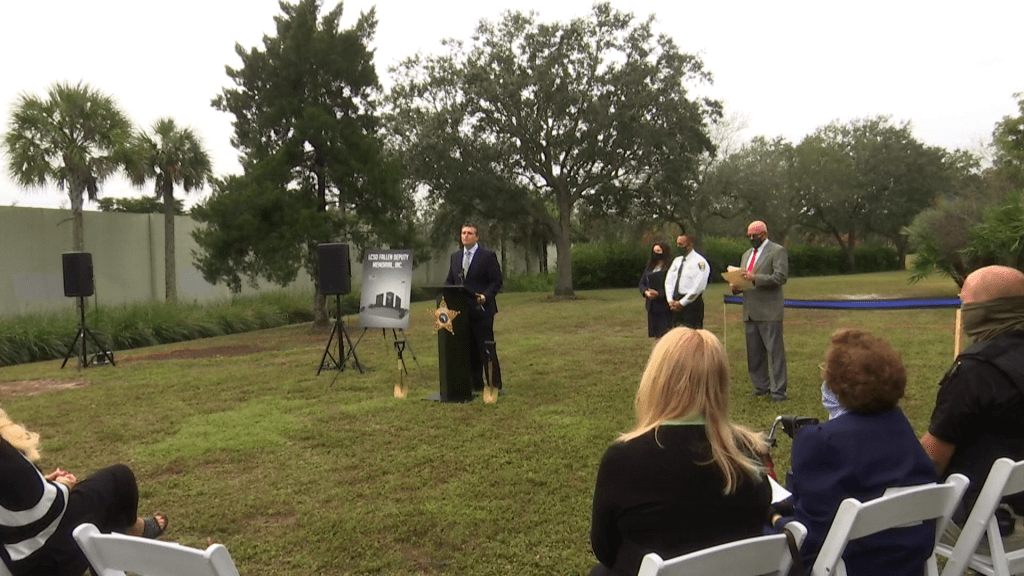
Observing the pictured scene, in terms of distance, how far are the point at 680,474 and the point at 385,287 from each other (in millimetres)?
7073

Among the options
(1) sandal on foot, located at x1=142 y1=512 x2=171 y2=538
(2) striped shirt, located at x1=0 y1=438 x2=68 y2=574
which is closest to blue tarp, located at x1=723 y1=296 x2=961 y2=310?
(1) sandal on foot, located at x1=142 y1=512 x2=171 y2=538

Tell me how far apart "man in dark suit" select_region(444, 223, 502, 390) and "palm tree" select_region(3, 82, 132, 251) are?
1115 centimetres

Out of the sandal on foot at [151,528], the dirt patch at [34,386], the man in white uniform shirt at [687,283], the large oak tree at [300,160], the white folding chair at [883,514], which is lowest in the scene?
the dirt patch at [34,386]

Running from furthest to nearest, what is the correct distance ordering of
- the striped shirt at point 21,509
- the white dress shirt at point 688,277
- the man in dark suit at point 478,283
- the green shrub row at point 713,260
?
1. the green shrub row at point 713,260
2. the white dress shirt at point 688,277
3. the man in dark suit at point 478,283
4. the striped shirt at point 21,509

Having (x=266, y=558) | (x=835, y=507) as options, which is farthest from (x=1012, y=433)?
(x=266, y=558)

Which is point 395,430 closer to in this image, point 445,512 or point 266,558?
point 445,512

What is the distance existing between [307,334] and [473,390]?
27.9 ft

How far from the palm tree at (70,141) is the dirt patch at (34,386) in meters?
6.59

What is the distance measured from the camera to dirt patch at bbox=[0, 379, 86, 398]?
862 cm

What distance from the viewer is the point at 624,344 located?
11422 millimetres

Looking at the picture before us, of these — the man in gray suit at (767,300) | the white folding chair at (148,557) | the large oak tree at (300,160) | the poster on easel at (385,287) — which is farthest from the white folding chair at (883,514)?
the large oak tree at (300,160)

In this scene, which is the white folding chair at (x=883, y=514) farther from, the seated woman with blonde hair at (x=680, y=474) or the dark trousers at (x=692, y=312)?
the dark trousers at (x=692, y=312)

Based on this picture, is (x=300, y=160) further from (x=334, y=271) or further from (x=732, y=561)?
(x=732, y=561)

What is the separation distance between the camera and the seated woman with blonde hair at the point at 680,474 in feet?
6.34
